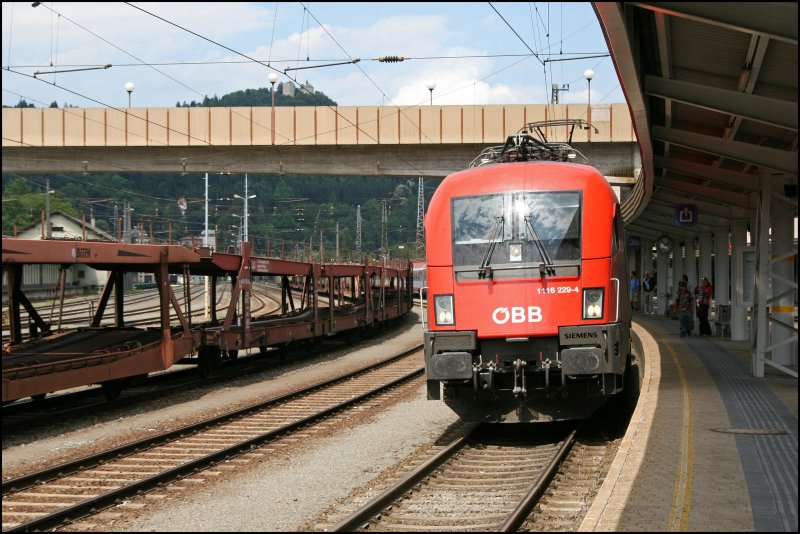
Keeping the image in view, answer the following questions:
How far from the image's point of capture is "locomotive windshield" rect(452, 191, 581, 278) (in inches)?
428

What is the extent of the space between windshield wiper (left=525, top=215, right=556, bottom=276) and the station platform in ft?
6.52

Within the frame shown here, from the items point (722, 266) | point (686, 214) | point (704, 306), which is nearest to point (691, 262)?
point (722, 266)

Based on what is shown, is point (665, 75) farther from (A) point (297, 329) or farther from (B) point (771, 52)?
(A) point (297, 329)

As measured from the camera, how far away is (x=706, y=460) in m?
8.12

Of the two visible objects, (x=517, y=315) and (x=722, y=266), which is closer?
(x=517, y=315)

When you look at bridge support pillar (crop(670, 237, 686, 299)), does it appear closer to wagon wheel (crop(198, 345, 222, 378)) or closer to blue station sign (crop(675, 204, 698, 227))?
blue station sign (crop(675, 204, 698, 227))

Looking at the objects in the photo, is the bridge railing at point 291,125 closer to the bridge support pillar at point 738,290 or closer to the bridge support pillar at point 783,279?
the bridge support pillar at point 738,290

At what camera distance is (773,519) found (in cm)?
621

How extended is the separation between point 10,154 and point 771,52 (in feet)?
94.4

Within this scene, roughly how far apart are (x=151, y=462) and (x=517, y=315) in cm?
461

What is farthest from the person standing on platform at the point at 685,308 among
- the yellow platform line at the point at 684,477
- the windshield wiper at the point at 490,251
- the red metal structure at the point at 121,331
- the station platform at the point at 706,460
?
the windshield wiper at the point at 490,251

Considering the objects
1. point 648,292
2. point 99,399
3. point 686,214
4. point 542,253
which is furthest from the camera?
point 648,292

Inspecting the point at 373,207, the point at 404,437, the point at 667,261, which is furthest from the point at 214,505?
the point at 373,207

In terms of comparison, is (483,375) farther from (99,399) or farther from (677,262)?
(677,262)
